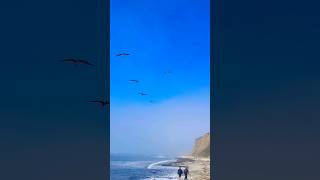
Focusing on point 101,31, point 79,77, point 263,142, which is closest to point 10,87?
point 79,77

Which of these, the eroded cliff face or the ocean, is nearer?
the ocean

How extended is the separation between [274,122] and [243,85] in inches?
13.9

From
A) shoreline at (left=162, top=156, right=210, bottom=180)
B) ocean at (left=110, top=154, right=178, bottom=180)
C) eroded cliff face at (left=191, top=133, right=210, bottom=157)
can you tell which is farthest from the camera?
eroded cliff face at (left=191, top=133, right=210, bottom=157)

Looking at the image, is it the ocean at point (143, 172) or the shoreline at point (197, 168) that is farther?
the shoreline at point (197, 168)

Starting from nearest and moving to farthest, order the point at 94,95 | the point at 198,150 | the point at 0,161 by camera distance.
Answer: the point at 0,161
the point at 94,95
the point at 198,150

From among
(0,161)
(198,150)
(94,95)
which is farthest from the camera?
(198,150)

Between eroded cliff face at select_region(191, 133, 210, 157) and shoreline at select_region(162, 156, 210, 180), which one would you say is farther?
eroded cliff face at select_region(191, 133, 210, 157)

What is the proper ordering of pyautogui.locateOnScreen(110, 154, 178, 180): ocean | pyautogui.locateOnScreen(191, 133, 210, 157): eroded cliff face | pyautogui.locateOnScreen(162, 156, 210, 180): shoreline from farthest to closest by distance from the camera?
pyautogui.locateOnScreen(191, 133, 210, 157): eroded cliff face < pyautogui.locateOnScreen(162, 156, 210, 180): shoreline < pyautogui.locateOnScreen(110, 154, 178, 180): ocean

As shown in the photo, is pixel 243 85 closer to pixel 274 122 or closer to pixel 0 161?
pixel 274 122

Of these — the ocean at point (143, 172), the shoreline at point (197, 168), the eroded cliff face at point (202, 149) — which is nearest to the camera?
the ocean at point (143, 172)

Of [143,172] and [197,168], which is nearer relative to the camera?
[143,172]

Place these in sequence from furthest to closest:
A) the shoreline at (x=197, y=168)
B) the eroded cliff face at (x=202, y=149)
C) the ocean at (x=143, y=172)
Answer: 1. the eroded cliff face at (x=202, y=149)
2. the shoreline at (x=197, y=168)
3. the ocean at (x=143, y=172)

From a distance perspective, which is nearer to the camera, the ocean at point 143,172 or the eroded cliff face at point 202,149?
the ocean at point 143,172

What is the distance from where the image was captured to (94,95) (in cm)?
254
